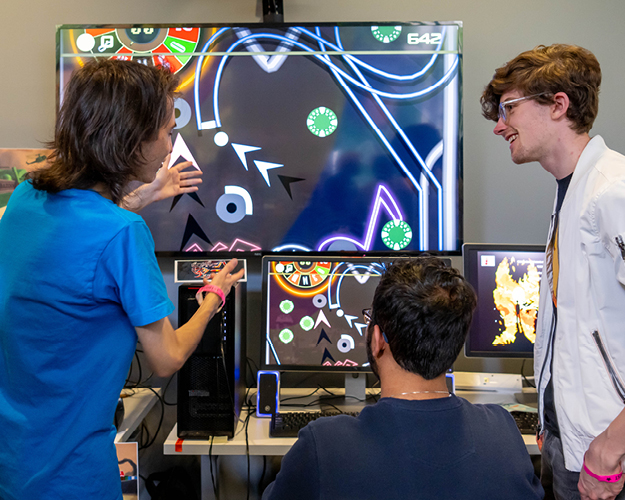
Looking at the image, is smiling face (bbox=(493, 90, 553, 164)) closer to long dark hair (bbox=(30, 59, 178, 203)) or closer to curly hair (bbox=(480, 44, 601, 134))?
curly hair (bbox=(480, 44, 601, 134))

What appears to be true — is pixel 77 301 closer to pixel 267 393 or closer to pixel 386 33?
pixel 267 393

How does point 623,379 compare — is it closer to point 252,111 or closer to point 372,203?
point 372,203

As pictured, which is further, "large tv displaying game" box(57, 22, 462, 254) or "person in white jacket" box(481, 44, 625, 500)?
"large tv displaying game" box(57, 22, 462, 254)

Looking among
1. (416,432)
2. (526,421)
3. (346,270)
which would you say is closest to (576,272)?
(416,432)

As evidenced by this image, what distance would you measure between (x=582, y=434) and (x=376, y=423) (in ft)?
1.98

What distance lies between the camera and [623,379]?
43.6 inches

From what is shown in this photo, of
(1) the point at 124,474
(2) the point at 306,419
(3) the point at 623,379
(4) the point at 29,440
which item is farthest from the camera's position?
(2) the point at 306,419

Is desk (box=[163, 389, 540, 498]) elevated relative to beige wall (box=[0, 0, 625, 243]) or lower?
Answer: lower

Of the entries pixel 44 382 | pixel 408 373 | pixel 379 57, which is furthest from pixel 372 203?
pixel 44 382

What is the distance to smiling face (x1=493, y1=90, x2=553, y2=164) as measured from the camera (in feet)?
4.45

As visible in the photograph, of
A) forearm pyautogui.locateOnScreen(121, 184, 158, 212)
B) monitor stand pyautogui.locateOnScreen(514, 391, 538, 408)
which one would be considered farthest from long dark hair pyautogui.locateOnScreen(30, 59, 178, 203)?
monitor stand pyautogui.locateOnScreen(514, 391, 538, 408)

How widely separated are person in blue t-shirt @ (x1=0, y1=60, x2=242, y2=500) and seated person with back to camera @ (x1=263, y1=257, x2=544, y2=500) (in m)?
0.39

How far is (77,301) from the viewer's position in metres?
0.98

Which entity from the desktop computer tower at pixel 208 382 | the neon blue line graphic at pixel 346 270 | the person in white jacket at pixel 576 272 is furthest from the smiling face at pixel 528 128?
the desktop computer tower at pixel 208 382
